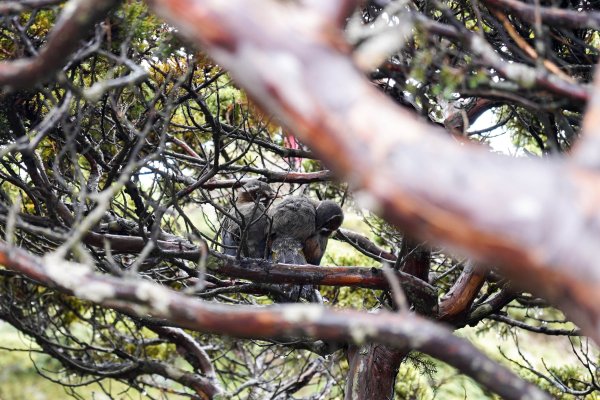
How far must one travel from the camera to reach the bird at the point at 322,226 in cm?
564

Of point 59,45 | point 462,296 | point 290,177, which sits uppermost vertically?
point 290,177

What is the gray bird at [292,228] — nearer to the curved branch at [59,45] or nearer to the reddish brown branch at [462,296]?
the reddish brown branch at [462,296]

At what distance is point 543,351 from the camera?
10.2 m

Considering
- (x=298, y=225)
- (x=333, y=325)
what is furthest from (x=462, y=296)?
(x=333, y=325)

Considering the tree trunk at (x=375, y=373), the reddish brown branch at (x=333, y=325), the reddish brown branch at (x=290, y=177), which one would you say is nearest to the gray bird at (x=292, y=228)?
the reddish brown branch at (x=290, y=177)

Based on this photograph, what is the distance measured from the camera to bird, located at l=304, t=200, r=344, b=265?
564cm

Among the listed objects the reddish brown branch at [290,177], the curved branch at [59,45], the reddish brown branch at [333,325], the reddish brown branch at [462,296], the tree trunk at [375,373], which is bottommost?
the reddish brown branch at [333,325]

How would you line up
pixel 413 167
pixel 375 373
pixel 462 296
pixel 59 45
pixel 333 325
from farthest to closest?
pixel 375 373, pixel 462 296, pixel 59 45, pixel 333 325, pixel 413 167

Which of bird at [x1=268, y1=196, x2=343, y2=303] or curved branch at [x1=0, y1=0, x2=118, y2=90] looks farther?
bird at [x1=268, y1=196, x2=343, y2=303]

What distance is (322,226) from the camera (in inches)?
225

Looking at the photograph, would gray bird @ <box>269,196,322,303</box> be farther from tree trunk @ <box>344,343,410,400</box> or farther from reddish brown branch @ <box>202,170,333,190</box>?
tree trunk @ <box>344,343,410,400</box>

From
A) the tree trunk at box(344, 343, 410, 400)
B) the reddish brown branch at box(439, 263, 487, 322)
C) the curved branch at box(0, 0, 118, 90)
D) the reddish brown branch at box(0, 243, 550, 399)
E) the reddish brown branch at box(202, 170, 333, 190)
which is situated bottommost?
the reddish brown branch at box(0, 243, 550, 399)

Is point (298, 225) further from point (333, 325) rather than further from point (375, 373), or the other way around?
point (333, 325)

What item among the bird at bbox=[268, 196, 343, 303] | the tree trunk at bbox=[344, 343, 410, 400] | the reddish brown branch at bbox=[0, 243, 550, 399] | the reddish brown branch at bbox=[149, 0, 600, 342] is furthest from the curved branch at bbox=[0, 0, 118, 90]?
the bird at bbox=[268, 196, 343, 303]
